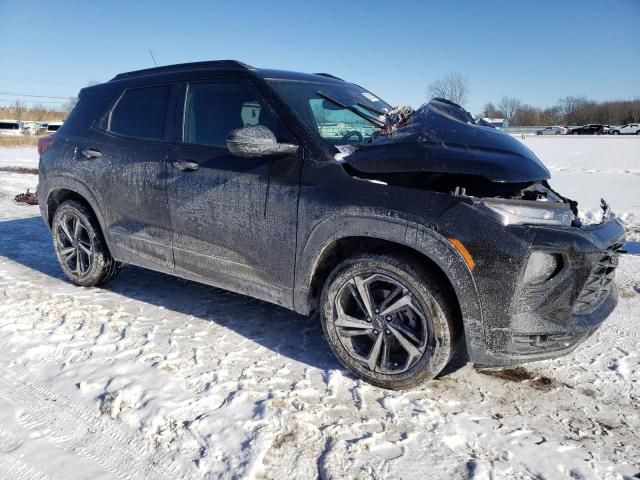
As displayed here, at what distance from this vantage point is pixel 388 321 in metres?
2.87

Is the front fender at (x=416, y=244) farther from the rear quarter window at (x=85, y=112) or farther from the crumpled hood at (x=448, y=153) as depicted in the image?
the rear quarter window at (x=85, y=112)

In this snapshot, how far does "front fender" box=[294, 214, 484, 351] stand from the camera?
256 centimetres

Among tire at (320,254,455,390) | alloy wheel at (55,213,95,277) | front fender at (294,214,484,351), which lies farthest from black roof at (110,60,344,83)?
tire at (320,254,455,390)

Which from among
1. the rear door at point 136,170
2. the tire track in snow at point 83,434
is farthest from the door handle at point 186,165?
the tire track in snow at point 83,434

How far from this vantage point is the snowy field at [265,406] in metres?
2.26

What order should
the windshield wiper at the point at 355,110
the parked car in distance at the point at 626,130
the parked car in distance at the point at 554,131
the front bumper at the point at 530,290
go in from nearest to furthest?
the front bumper at the point at 530,290 → the windshield wiper at the point at 355,110 → the parked car in distance at the point at 626,130 → the parked car in distance at the point at 554,131

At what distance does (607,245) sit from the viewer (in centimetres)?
261

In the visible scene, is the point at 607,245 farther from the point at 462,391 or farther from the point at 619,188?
the point at 619,188

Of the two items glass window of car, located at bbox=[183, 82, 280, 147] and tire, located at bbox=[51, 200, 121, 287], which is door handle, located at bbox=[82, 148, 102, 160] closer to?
tire, located at bbox=[51, 200, 121, 287]

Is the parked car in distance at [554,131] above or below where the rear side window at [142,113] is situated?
above

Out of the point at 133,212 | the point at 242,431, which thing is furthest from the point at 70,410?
the point at 133,212

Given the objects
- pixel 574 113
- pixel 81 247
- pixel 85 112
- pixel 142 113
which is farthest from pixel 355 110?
pixel 574 113

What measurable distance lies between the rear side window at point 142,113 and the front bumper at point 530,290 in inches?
101

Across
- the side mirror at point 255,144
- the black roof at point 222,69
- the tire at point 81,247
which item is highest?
the black roof at point 222,69
